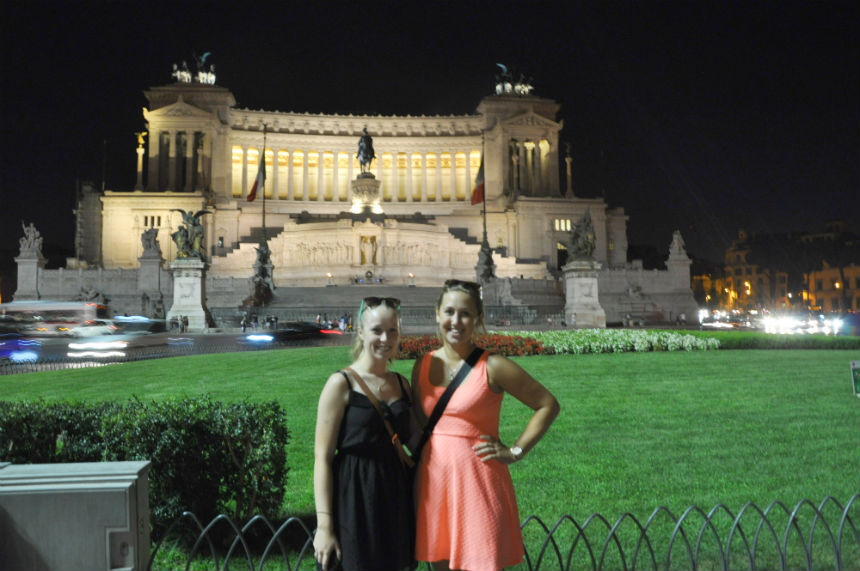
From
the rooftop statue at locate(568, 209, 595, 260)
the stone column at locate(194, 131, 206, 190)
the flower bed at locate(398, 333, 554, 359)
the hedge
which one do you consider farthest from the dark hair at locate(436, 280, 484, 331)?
the stone column at locate(194, 131, 206, 190)

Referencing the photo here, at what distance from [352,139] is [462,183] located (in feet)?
52.4

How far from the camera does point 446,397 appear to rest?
4293 millimetres

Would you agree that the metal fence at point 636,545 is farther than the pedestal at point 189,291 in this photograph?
No

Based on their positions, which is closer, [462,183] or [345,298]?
[345,298]

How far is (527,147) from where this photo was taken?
89688 mm

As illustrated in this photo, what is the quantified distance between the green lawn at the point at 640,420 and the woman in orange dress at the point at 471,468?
10.3 ft

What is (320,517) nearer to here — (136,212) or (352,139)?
(136,212)

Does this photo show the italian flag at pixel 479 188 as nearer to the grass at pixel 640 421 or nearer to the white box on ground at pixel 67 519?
the grass at pixel 640 421

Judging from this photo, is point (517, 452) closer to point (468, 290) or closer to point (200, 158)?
point (468, 290)

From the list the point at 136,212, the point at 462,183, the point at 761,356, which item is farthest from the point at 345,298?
the point at 462,183

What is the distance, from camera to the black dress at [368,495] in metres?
4.15

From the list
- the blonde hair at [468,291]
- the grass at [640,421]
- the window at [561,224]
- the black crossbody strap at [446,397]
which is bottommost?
the grass at [640,421]

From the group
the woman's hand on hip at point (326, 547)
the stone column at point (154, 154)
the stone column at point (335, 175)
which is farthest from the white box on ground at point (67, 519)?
the stone column at point (335, 175)

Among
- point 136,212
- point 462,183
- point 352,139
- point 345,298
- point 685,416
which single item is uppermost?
point 352,139
